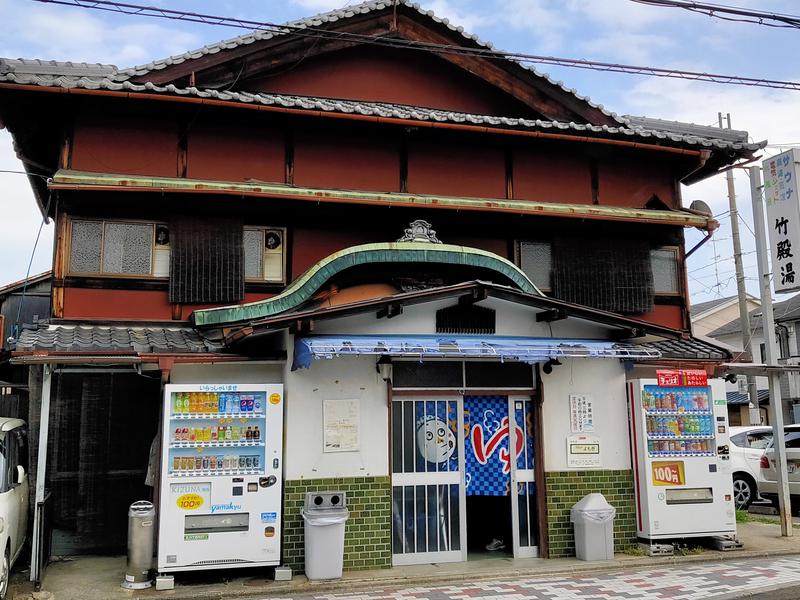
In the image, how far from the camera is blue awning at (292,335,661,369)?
8.98 meters

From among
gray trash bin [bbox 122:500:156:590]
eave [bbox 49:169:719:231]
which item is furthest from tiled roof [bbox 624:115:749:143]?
gray trash bin [bbox 122:500:156:590]

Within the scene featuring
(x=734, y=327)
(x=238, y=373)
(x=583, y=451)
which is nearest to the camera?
(x=238, y=373)

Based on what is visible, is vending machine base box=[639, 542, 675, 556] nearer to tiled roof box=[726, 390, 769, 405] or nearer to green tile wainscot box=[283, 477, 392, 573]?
green tile wainscot box=[283, 477, 392, 573]

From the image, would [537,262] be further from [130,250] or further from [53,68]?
[53,68]

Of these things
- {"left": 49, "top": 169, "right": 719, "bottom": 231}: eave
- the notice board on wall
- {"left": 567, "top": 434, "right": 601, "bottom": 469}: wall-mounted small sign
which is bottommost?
{"left": 567, "top": 434, "right": 601, "bottom": 469}: wall-mounted small sign

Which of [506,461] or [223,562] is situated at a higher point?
[506,461]

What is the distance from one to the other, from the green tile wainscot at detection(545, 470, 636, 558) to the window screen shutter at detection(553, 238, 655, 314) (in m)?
3.81

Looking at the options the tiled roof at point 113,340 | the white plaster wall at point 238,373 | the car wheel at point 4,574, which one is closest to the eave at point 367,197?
the tiled roof at point 113,340

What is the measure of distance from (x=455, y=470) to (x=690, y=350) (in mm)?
5092

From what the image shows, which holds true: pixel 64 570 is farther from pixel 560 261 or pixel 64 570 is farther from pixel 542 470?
pixel 560 261

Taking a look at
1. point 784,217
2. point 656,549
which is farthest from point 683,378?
point 784,217

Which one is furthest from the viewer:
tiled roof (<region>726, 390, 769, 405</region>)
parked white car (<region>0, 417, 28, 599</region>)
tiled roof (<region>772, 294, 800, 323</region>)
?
tiled roof (<region>772, 294, 800, 323</region>)

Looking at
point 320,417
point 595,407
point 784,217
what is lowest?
point 320,417

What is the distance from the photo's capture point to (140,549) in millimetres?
8781
